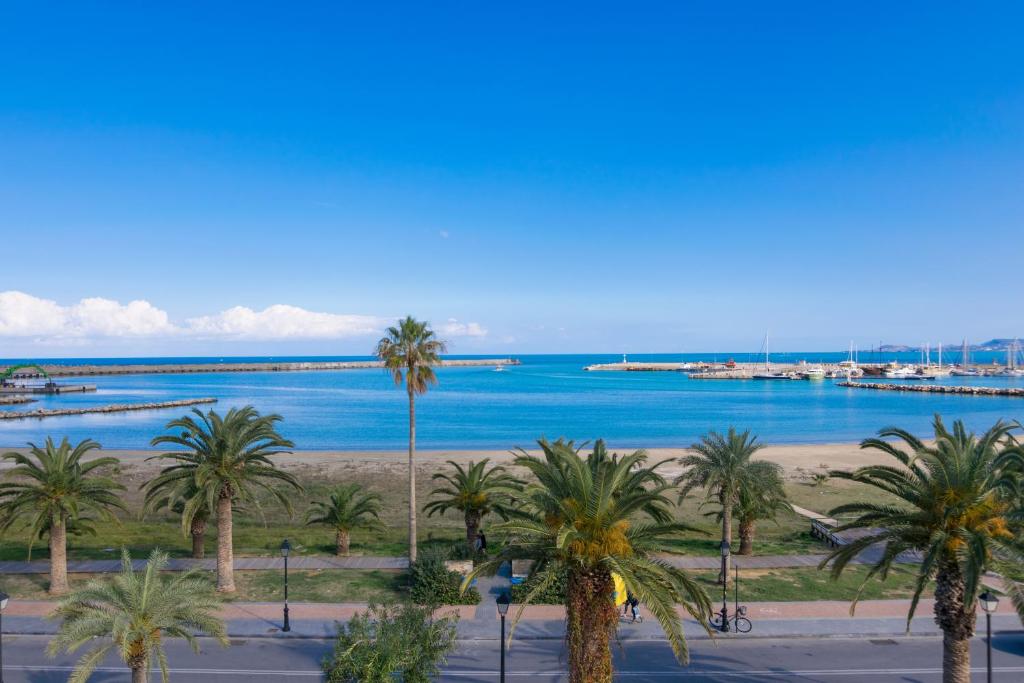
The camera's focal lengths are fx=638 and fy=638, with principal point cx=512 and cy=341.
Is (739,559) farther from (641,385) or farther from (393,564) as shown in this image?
(641,385)

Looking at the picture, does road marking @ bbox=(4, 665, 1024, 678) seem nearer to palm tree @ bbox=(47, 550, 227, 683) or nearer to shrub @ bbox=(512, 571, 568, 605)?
palm tree @ bbox=(47, 550, 227, 683)

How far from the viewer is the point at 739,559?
27406 millimetres

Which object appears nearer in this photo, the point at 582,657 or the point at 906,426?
the point at 582,657

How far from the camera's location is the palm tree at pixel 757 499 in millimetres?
26250

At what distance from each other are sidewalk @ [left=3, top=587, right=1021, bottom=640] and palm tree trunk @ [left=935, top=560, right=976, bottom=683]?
19.7 feet

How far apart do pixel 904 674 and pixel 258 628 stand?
1874 cm

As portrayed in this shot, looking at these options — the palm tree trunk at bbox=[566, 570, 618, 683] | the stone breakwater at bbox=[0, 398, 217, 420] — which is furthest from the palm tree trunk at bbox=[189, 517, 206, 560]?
the stone breakwater at bbox=[0, 398, 217, 420]

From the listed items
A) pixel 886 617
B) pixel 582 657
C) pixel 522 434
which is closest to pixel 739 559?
pixel 886 617

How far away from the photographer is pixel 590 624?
1282 centimetres

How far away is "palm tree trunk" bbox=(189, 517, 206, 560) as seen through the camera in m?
26.8

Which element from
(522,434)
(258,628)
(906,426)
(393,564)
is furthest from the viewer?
(906,426)

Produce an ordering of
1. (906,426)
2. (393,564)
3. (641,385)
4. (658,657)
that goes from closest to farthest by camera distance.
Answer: (658,657) < (393,564) < (906,426) < (641,385)

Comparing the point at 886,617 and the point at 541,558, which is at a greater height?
the point at 541,558

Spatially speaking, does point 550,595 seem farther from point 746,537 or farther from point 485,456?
point 485,456
